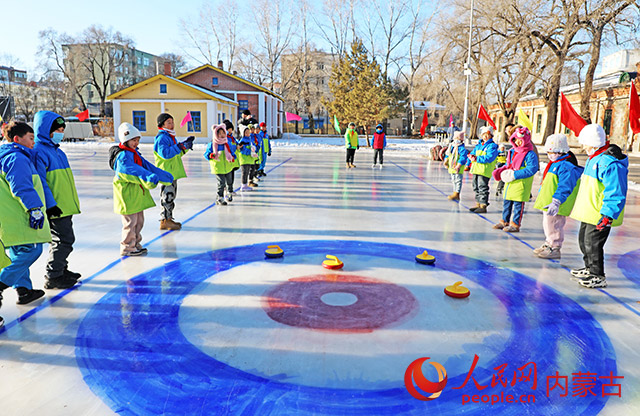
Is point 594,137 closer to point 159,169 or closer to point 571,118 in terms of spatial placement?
point 571,118

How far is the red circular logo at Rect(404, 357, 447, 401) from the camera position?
108 inches

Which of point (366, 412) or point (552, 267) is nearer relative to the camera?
point (366, 412)

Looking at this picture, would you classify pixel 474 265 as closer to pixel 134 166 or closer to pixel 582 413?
pixel 582 413

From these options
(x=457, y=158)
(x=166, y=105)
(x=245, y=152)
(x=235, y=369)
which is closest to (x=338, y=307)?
(x=235, y=369)

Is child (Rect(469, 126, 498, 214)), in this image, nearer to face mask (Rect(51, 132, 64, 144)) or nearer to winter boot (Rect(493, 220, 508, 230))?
winter boot (Rect(493, 220, 508, 230))

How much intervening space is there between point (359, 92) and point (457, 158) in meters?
26.5

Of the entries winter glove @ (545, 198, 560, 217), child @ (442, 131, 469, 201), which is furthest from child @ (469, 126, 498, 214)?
winter glove @ (545, 198, 560, 217)

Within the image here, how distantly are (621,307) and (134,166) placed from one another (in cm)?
517

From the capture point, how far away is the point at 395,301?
4211 mm

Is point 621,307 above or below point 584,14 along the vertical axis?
below

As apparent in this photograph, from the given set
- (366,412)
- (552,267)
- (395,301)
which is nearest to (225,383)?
(366,412)

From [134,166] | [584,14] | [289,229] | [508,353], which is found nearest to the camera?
[508,353]

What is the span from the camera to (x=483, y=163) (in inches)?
335

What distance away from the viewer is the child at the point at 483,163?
8344mm
